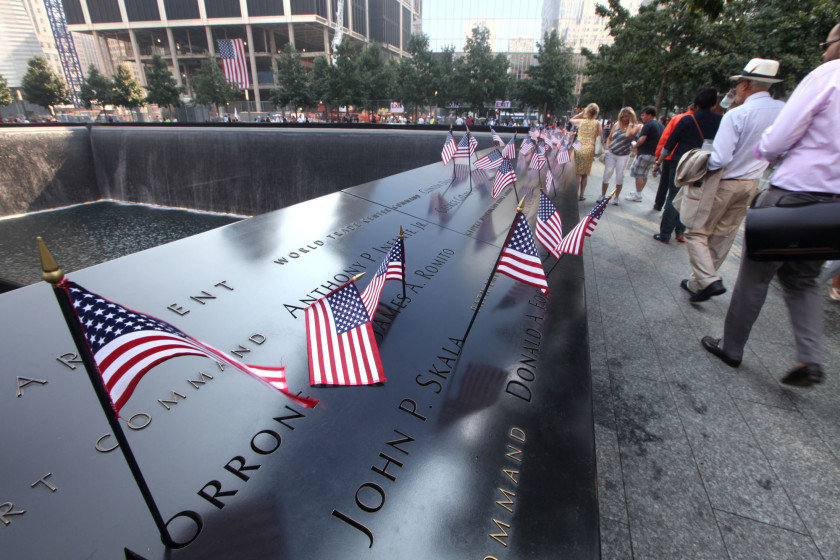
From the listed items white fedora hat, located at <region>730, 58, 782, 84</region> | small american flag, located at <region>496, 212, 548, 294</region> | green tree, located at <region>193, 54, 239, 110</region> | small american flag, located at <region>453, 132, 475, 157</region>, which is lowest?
small american flag, located at <region>496, 212, 548, 294</region>

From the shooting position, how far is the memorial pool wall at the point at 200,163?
497 inches

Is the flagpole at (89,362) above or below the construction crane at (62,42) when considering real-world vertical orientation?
below

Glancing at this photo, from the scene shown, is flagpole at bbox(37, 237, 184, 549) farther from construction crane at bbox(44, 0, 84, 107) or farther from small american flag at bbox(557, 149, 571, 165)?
construction crane at bbox(44, 0, 84, 107)

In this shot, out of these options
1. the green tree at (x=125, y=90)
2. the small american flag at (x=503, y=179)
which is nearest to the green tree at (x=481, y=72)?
the green tree at (x=125, y=90)

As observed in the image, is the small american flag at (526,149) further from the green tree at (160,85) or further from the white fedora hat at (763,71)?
the green tree at (160,85)

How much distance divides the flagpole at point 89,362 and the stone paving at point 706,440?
6.22 ft

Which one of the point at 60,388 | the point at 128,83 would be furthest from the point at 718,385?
the point at 128,83

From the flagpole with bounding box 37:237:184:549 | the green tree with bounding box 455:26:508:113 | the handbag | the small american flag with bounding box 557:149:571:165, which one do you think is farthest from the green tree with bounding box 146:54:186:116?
the handbag

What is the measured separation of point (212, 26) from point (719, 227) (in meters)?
60.1

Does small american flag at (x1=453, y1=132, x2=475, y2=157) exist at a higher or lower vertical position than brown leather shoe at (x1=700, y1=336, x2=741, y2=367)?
higher

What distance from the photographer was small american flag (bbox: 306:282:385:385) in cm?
165

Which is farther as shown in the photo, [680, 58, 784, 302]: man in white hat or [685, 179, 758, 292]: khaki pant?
[685, 179, 758, 292]: khaki pant

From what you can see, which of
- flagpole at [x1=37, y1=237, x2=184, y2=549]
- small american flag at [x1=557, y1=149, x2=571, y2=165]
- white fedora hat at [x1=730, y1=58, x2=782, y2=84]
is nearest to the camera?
flagpole at [x1=37, y1=237, x2=184, y2=549]

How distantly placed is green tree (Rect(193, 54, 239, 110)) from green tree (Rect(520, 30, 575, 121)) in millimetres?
Result: 27996
